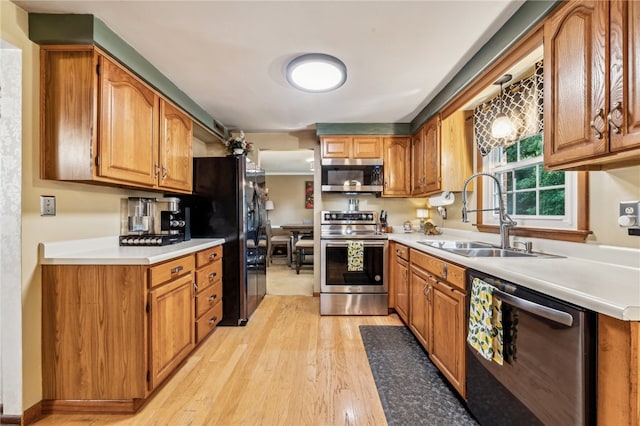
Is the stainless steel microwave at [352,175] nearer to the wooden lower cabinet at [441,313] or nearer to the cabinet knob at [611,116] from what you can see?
the wooden lower cabinet at [441,313]

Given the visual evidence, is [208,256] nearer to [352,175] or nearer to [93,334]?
[93,334]

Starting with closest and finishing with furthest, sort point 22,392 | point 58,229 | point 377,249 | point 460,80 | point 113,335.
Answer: point 22,392, point 113,335, point 58,229, point 460,80, point 377,249

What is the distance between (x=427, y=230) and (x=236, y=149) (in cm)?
238

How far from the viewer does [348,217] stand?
352cm

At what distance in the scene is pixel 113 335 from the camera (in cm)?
163

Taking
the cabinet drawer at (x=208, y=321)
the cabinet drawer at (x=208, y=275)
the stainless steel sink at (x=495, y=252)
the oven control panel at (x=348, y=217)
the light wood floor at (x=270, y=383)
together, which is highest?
the oven control panel at (x=348, y=217)

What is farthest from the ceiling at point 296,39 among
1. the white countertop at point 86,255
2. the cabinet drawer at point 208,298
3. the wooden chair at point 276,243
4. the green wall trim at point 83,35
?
the wooden chair at point 276,243

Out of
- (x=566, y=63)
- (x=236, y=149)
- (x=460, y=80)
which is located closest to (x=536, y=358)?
(x=566, y=63)

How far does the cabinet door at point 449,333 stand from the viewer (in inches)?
63.8

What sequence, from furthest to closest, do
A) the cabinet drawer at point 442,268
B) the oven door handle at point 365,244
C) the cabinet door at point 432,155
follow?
the oven door handle at point 365,244 → the cabinet door at point 432,155 → the cabinet drawer at point 442,268

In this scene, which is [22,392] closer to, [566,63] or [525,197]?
[566,63]

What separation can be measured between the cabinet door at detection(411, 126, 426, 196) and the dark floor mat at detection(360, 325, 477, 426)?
1.66 meters

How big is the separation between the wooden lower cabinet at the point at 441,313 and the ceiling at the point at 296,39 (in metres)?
1.44

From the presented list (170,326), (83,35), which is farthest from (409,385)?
(83,35)
